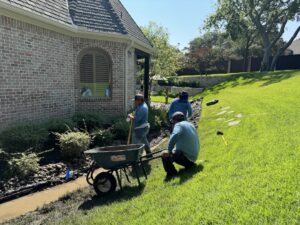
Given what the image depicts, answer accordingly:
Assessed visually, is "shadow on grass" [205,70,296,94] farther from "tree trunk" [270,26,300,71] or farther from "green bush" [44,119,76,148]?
"green bush" [44,119,76,148]

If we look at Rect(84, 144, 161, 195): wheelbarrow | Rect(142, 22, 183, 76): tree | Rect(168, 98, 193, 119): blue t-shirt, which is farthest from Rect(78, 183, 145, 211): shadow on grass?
Rect(142, 22, 183, 76): tree

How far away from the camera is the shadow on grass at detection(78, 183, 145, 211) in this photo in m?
5.13

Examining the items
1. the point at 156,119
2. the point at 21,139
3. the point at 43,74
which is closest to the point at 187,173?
the point at 21,139

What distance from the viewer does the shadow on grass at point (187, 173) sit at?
5.27m

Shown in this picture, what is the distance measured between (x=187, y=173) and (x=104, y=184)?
1563 millimetres

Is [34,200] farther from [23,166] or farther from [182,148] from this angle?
[182,148]

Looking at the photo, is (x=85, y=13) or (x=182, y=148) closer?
(x=182, y=148)

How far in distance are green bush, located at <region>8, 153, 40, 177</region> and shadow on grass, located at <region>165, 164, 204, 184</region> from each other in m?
3.01

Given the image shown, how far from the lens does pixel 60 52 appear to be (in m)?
10.4

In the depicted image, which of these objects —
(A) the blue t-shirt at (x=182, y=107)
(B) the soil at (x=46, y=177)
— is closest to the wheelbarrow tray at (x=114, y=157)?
(B) the soil at (x=46, y=177)

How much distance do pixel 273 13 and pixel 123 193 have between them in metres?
32.2

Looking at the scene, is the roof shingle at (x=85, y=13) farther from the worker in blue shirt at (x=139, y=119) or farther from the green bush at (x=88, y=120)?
the worker in blue shirt at (x=139, y=119)

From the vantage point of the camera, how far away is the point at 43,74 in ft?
31.3

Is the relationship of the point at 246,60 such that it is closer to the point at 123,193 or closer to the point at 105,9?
the point at 105,9
